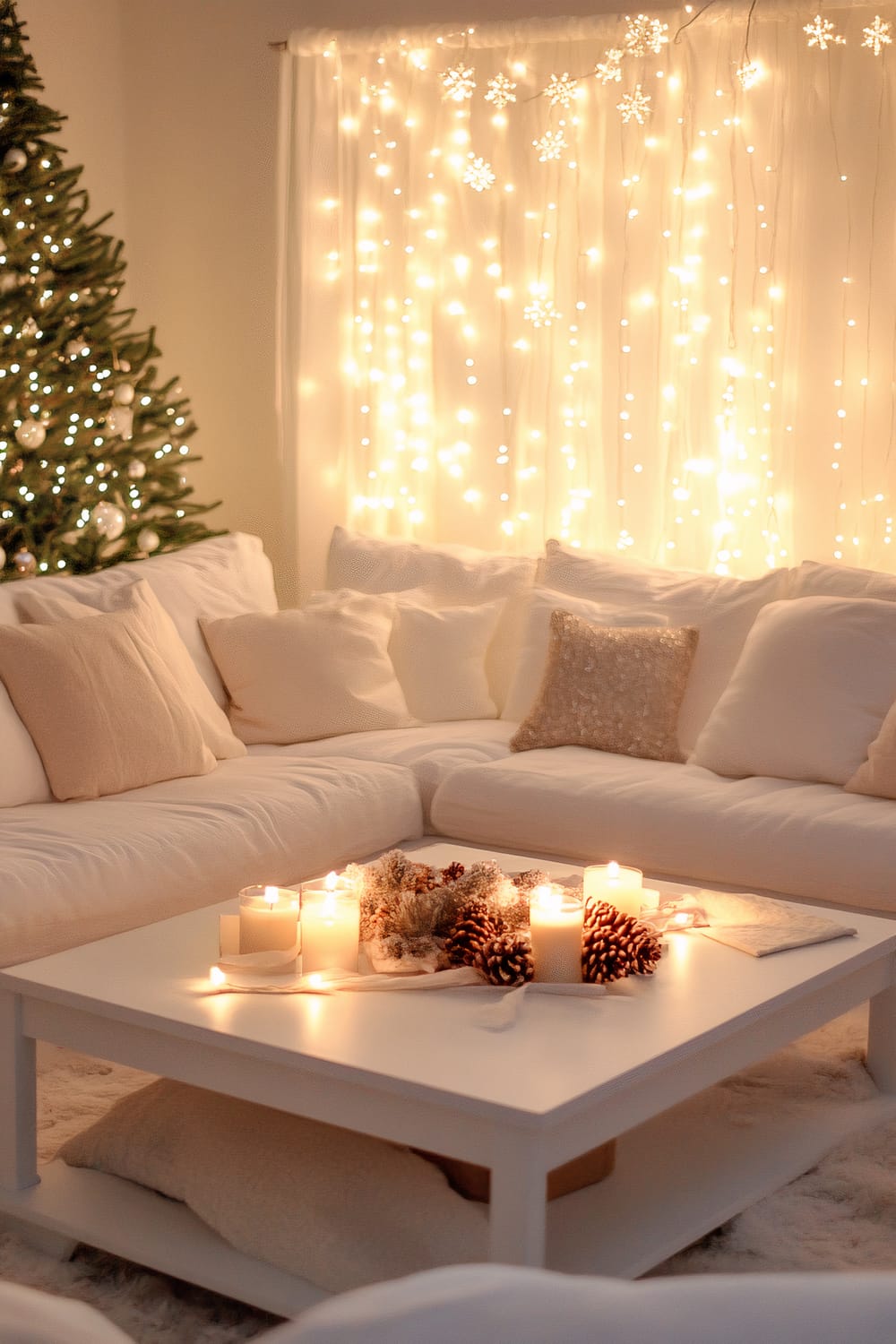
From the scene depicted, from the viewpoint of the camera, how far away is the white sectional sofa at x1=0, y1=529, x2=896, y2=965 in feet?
9.23

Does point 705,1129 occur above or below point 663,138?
below

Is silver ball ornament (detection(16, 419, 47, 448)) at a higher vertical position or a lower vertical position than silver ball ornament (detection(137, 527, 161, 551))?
higher

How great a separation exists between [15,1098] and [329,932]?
0.49 meters

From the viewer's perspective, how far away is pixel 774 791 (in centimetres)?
323

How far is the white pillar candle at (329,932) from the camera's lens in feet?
6.97

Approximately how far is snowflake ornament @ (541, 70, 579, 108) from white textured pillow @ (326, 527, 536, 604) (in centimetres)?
134

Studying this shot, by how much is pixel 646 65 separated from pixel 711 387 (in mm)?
927

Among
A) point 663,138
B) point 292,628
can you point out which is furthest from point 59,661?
point 663,138

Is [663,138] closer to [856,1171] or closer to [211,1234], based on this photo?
[856,1171]

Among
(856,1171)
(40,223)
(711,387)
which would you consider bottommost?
(856,1171)

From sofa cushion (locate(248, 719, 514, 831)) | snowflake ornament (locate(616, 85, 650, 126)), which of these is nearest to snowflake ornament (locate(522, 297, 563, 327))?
snowflake ornament (locate(616, 85, 650, 126))

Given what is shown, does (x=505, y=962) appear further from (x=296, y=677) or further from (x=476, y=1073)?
(x=296, y=677)

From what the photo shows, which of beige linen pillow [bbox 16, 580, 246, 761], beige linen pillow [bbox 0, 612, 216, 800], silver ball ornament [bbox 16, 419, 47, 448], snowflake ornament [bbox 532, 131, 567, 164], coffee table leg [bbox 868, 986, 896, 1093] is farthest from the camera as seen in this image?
snowflake ornament [bbox 532, 131, 567, 164]

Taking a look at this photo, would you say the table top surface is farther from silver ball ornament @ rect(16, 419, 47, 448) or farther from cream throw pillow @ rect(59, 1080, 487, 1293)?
silver ball ornament @ rect(16, 419, 47, 448)
